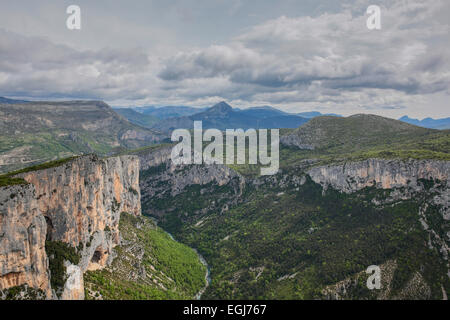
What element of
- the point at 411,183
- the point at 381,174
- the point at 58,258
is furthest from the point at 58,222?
the point at 381,174

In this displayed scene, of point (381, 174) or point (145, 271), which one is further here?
point (381, 174)

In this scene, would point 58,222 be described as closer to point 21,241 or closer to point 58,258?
point 58,258

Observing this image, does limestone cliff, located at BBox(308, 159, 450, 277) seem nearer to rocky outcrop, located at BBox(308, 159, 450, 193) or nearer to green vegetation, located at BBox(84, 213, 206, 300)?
rocky outcrop, located at BBox(308, 159, 450, 193)

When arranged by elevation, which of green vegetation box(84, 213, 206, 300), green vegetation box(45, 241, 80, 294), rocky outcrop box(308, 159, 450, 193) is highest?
rocky outcrop box(308, 159, 450, 193)

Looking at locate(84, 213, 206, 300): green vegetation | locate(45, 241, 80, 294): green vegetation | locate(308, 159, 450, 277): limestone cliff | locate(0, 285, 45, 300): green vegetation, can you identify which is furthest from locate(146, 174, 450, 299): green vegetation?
locate(0, 285, 45, 300): green vegetation

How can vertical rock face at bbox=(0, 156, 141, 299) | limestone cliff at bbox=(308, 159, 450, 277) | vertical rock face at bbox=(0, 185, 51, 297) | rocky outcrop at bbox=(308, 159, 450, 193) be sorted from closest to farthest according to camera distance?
vertical rock face at bbox=(0, 185, 51, 297)
vertical rock face at bbox=(0, 156, 141, 299)
limestone cliff at bbox=(308, 159, 450, 277)
rocky outcrop at bbox=(308, 159, 450, 193)

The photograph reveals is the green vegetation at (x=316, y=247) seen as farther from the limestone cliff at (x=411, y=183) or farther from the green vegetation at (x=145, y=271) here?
the green vegetation at (x=145, y=271)

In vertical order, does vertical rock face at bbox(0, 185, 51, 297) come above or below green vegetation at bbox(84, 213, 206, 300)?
above
